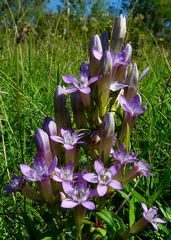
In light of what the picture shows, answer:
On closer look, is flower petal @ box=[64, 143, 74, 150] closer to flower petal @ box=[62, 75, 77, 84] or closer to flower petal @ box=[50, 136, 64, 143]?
flower petal @ box=[50, 136, 64, 143]

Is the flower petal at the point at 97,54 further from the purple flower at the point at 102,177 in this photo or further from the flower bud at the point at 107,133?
the purple flower at the point at 102,177

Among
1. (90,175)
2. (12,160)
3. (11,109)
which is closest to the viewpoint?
(90,175)

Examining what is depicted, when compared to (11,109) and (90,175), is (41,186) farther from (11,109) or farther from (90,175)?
(11,109)

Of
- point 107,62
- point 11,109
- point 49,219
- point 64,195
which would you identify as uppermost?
point 107,62

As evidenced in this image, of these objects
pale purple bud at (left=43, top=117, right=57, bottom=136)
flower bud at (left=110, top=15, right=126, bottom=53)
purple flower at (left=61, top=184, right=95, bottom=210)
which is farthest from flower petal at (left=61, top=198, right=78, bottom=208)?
flower bud at (left=110, top=15, right=126, bottom=53)

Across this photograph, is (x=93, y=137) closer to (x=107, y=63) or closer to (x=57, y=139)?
(x=57, y=139)

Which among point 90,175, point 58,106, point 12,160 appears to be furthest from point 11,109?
point 90,175

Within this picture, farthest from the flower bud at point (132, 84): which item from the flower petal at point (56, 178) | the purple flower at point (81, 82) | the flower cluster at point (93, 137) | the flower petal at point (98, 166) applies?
the flower petal at point (56, 178)
